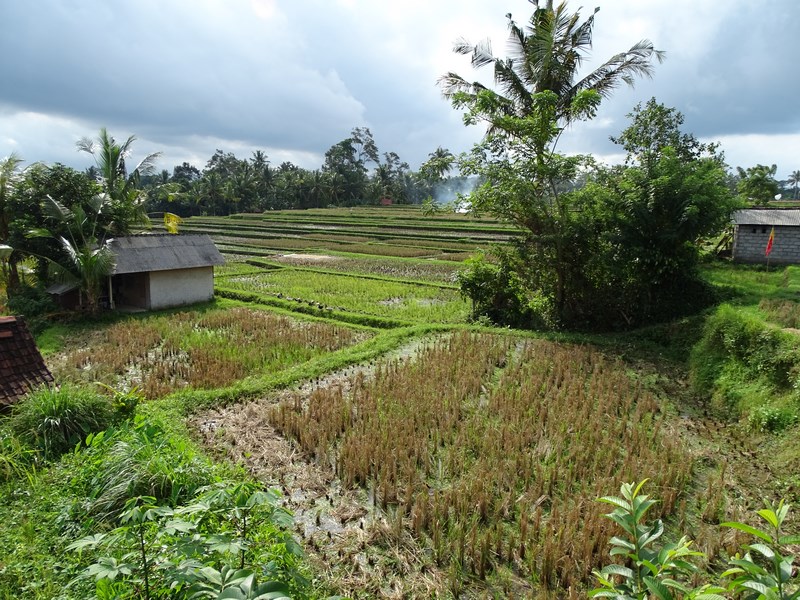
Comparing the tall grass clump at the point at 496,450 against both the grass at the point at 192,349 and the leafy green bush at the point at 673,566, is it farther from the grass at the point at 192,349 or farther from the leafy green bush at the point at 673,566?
the leafy green bush at the point at 673,566

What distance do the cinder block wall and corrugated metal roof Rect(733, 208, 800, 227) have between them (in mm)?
237

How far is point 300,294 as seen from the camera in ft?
55.4

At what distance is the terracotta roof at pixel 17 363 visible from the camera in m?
6.32

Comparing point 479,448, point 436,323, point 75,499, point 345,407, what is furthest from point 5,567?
point 436,323

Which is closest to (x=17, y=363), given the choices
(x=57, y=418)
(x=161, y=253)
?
(x=57, y=418)

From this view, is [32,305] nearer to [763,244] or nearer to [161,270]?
[161,270]

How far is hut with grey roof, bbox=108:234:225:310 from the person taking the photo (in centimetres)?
1476

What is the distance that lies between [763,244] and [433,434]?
17.3 metres

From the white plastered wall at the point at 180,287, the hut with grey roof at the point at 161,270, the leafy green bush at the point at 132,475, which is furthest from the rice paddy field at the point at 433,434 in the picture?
the hut with grey roof at the point at 161,270

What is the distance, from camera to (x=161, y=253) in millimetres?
15320

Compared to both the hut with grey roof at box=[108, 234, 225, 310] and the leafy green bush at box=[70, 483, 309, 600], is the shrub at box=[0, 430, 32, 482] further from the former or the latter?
the hut with grey roof at box=[108, 234, 225, 310]

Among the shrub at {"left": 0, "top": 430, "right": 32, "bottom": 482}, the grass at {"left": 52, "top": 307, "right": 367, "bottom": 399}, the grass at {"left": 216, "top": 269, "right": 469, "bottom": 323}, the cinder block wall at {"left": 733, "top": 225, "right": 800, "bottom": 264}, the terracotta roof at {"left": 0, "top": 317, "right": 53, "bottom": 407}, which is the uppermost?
the cinder block wall at {"left": 733, "top": 225, "right": 800, "bottom": 264}

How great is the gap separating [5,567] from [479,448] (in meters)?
4.76

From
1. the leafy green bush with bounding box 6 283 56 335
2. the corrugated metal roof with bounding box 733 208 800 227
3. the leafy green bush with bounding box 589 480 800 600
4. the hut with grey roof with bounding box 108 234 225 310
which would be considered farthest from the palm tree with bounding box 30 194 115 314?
the corrugated metal roof with bounding box 733 208 800 227
